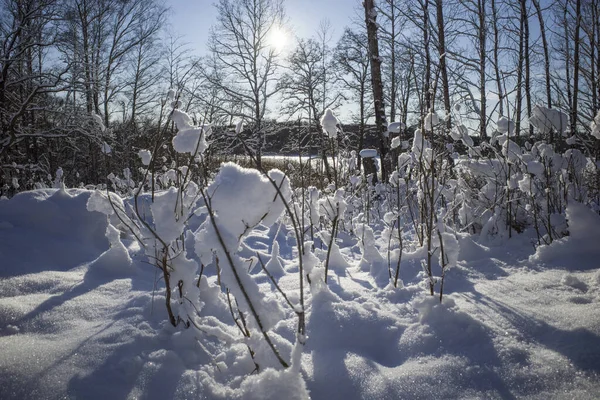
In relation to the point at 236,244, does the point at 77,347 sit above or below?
below

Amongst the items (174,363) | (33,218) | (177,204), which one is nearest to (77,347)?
(174,363)

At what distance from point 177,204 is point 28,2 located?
9.41 m

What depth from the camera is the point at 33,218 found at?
2.43 metres

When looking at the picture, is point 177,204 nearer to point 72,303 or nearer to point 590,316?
point 72,303

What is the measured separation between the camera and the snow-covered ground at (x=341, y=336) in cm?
101

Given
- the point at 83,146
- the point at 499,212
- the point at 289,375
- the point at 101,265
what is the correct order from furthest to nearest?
the point at 83,146 < the point at 499,212 < the point at 101,265 < the point at 289,375

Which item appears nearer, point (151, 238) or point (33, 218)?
point (151, 238)

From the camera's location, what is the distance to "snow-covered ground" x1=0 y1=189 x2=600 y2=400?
101cm

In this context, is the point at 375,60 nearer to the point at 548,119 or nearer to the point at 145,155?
the point at 548,119

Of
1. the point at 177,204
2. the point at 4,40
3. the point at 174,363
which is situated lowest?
the point at 174,363

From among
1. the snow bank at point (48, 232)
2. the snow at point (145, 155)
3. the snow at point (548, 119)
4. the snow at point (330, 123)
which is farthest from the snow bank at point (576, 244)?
the snow bank at point (48, 232)

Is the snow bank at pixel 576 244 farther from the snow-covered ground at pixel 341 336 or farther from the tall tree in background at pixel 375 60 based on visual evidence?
the tall tree in background at pixel 375 60

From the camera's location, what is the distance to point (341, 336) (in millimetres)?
1354

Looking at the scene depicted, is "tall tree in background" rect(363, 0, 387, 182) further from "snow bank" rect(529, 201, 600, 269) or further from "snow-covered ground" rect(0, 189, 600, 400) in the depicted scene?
"snow-covered ground" rect(0, 189, 600, 400)
